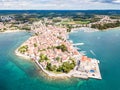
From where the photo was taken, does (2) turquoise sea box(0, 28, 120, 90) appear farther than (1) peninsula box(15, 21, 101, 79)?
No

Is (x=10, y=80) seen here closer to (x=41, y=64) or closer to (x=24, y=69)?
(x=24, y=69)

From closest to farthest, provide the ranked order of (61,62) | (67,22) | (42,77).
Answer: (42,77)
(61,62)
(67,22)

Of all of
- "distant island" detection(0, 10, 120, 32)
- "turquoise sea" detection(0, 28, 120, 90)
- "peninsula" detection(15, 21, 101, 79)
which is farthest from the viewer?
"distant island" detection(0, 10, 120, 32)

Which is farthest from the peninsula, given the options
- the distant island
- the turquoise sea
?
the distant island

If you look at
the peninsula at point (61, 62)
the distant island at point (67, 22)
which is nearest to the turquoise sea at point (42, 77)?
the peninsula at point (61, 62)

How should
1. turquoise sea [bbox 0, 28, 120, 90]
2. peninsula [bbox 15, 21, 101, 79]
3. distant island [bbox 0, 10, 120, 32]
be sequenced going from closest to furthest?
turquoise sea [bbox 0, 28, 120, 90], peninsula [bbox 15, 21, 101, 79], distant island [bbox 0, 10, 120, 32]

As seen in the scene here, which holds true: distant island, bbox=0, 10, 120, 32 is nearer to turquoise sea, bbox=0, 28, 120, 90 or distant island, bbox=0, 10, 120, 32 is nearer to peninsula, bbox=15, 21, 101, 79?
peninsula, bbox=15, 21, 101, 79

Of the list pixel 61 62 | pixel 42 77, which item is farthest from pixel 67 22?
pixel 42 77

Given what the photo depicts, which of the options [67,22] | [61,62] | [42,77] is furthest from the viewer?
[67,22]

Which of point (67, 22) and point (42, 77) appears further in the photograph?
point (67, 22)

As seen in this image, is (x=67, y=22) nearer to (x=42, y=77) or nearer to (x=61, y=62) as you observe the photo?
(x=61, y=62)

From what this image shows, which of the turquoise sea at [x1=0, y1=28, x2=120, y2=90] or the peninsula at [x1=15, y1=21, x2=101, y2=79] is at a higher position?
the peninsula at [x1=15, y1=21, x2=101, y2=79]

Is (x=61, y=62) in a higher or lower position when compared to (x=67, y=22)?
higher
